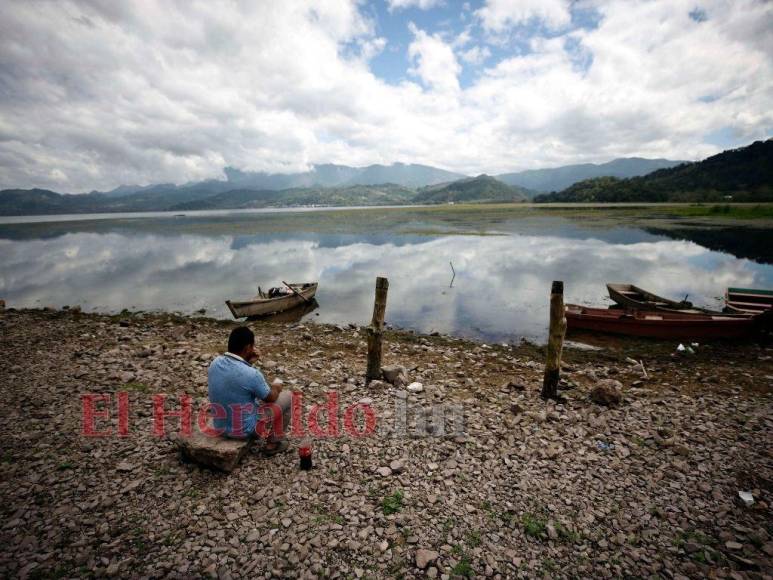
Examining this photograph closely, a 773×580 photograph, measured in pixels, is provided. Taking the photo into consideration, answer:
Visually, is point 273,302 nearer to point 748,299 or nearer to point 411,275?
point 411,275

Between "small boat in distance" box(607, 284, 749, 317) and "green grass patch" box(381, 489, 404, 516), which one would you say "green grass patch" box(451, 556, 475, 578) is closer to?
"green grass patch" box(381, 489, 404, 516)

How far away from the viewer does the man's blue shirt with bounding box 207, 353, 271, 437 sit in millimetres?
6453

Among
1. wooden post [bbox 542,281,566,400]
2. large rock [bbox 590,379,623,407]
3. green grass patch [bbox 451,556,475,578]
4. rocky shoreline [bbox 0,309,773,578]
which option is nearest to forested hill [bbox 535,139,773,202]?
large rock [bbox 590,379,623,407]

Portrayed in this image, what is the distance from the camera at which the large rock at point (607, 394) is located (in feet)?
33.3

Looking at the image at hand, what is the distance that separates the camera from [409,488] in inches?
266

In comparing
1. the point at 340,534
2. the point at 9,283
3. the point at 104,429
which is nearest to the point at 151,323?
the point at 104,429

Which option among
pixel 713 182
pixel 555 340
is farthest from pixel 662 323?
pixel 713 182

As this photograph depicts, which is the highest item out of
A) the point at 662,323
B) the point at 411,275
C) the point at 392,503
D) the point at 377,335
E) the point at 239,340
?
the point at 239,340

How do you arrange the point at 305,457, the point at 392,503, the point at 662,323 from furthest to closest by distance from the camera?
the point at 662,323 < the point at 305,457 < the point at 392,503

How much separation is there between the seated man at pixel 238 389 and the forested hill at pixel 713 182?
7403 inches

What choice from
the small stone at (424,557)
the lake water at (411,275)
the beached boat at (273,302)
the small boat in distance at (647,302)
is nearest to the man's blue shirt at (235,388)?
the small stone at (424,557)

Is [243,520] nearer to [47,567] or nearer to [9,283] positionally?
[47,567]

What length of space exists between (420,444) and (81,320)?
24223 mm

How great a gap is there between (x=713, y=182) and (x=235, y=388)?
770 feet
